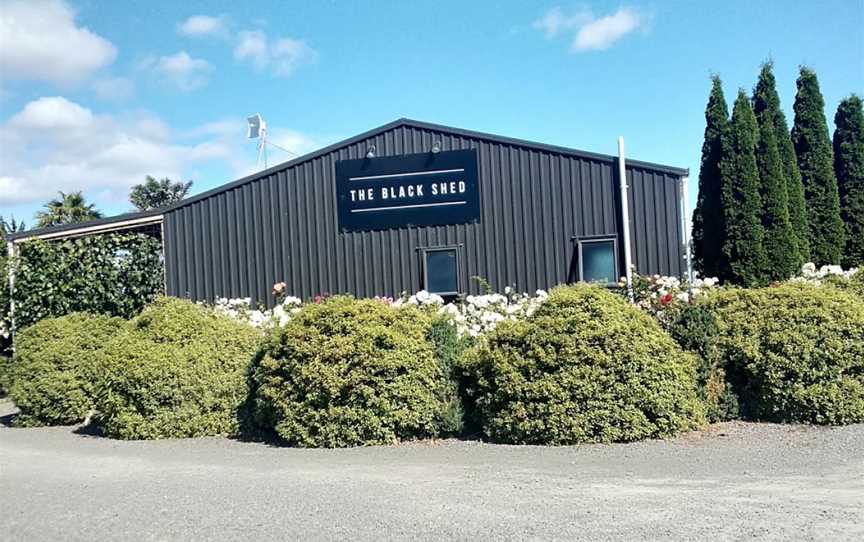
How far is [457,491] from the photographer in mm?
5719

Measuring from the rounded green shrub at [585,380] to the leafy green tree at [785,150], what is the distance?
8.50 meters

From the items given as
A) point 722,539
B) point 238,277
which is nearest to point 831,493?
point 722,539

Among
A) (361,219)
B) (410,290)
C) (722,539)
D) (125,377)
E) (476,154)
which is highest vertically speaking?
(476,154)

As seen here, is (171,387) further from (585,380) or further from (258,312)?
(585,380)

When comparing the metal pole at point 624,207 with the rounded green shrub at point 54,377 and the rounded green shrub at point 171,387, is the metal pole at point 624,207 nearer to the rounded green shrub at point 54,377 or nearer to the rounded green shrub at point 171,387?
the rounded green shrub at point 171,387

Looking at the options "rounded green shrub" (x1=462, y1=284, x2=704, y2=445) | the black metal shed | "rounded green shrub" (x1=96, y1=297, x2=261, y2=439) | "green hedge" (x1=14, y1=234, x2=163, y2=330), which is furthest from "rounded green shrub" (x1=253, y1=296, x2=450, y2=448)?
"green hedge" (x1=14, y1=234, x2=163, y2=330)

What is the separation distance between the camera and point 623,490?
5590mm

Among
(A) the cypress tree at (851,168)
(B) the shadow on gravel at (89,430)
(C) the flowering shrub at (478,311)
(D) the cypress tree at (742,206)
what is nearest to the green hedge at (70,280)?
(B) the shadow on gravel at (89,430)

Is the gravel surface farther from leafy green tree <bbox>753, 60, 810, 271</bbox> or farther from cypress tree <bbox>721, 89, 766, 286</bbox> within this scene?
leafy green tree <bbox>753, 60, 810, 271</bbox>

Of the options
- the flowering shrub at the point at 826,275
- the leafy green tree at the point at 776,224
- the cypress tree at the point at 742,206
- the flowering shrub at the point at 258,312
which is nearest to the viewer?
the flowering shrub at the point at 826,275

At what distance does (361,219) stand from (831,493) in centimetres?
1039

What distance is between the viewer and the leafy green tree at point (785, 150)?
14.7 m

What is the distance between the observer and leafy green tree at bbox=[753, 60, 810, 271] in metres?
14.7

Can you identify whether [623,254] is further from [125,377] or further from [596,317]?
[125,377]
